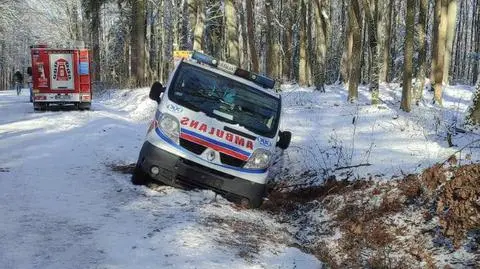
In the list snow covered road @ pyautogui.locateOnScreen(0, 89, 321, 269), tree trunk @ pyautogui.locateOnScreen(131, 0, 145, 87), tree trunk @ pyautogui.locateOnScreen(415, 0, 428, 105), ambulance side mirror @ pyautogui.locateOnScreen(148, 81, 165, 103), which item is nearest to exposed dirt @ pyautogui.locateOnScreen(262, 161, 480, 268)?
snow covered road @ pyautogui.locateOnScreen(0, 89, 321, 269)

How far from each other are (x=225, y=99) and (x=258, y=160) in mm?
1187

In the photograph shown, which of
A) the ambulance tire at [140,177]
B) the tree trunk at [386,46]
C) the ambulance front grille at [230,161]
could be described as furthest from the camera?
the tree trunk at [386,46]

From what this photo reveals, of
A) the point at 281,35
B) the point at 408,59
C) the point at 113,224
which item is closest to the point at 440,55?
the point at 408,59

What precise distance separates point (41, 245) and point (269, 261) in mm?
2363

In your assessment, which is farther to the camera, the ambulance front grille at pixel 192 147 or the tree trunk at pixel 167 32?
the tree trunk at pixel 167 32

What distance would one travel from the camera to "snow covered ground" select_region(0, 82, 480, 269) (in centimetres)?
541

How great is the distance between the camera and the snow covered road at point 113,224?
524 cm

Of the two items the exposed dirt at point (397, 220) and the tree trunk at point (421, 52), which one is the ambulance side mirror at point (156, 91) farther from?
the tree trunk at point (421, 52)

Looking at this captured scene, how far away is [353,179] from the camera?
8523 millimetres

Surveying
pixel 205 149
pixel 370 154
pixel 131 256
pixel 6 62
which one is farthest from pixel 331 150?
pixel 6 62

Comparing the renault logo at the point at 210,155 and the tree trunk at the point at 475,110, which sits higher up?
the tree trunk at the point at 475,110

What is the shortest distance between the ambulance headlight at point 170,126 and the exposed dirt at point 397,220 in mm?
1874

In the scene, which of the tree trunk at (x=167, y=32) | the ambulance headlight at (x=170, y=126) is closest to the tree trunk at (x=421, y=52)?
the ambulance headlight at (x=170, y=126)

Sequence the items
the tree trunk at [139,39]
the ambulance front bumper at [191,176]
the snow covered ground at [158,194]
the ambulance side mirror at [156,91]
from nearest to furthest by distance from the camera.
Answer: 1. the snow covered ground at [158,194]
2. the ambulance front bumper at [191,176]
3. the ambulance side mirror at [156,91]
4. the tree trunk at [139,39]
